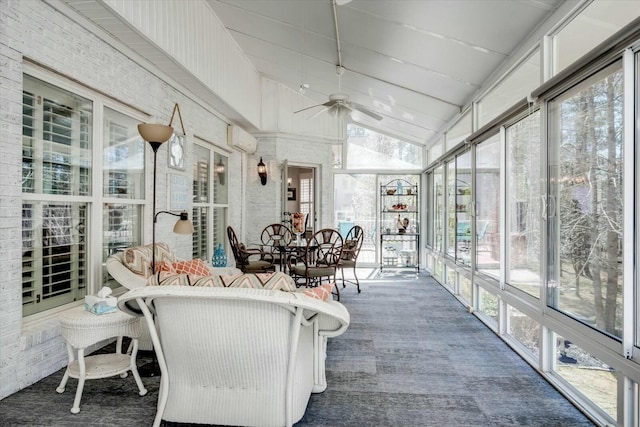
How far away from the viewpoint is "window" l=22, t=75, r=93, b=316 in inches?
107

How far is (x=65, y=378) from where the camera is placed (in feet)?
8.25

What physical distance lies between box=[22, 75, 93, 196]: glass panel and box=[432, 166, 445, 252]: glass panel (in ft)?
17.2

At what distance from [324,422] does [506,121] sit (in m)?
3.09

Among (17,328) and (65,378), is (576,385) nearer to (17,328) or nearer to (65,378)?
(65,378)

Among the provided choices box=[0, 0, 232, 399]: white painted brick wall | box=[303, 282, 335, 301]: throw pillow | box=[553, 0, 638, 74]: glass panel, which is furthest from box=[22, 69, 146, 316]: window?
box=[553, 0, 638, 74]: glass panel

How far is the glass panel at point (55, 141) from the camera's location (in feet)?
8.90

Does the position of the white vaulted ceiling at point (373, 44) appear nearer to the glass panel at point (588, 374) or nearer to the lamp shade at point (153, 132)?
the lamp shade at point (153, 132)

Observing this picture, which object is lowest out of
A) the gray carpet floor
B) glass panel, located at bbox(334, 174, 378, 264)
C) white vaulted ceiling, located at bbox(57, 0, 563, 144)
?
the gray carpet floor

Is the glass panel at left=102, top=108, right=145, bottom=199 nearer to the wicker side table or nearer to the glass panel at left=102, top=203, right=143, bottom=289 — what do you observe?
the glass panel at left=102, top=203, right=143, bottom=289

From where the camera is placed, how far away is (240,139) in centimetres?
654

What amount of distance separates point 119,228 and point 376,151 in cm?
572

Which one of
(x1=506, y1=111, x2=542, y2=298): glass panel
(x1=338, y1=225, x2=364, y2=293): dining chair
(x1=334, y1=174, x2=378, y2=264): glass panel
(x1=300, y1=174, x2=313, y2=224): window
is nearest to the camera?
(x1=506, y1=111, x2=542, y2=298): glass panel

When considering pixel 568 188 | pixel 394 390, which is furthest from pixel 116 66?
pixel 568 188

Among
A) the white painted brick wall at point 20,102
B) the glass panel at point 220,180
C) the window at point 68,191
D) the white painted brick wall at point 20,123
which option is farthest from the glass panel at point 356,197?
the white painted brick wall at point 20,123
